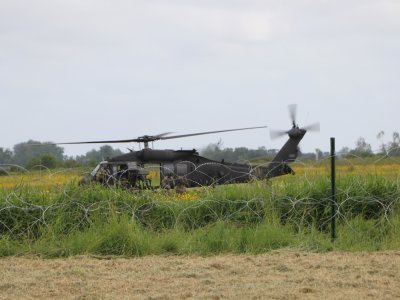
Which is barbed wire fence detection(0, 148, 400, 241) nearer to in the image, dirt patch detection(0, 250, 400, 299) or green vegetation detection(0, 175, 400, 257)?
green vegetation detection(0, 175, 400, 257)

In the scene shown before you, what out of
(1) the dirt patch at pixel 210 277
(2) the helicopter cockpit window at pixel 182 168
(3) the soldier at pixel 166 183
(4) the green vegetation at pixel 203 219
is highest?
(2) the helicopter cockpit window at pixel 182 168

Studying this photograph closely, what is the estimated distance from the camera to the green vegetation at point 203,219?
31.6ft

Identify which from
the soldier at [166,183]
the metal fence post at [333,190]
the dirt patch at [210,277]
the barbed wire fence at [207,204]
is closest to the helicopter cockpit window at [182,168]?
the soldier at [166,183]

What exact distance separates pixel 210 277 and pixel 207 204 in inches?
119

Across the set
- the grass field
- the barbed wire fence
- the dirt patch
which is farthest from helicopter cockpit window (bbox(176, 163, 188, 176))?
the dirt patch

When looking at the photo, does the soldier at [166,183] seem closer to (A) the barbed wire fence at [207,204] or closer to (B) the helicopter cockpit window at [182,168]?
(B) the helicopter cockpit window at [182,168]

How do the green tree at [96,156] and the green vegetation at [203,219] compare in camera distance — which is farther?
the green tree at [96,156]

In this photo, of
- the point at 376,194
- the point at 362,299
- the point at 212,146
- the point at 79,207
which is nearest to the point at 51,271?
the point at 79,207

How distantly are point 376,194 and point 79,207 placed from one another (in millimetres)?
4374

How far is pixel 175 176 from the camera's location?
1731 centimetres

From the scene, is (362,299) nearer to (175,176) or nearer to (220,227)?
(220,227)

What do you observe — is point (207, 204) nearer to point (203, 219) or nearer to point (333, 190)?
point (203, 219)

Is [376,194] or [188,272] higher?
[376,194]

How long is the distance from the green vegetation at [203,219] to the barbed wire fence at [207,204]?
0.01 metres
